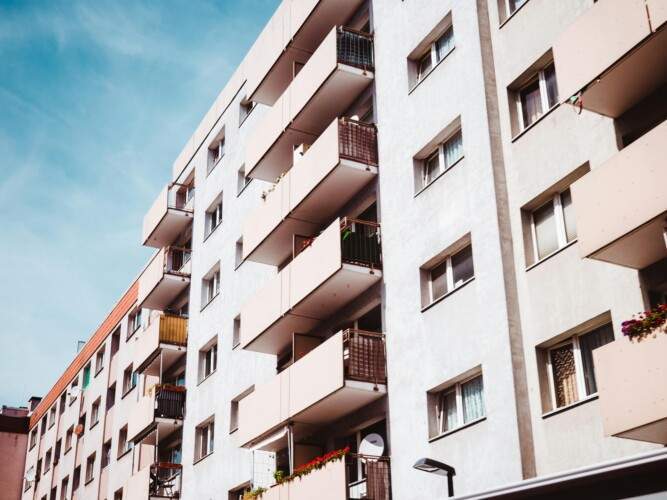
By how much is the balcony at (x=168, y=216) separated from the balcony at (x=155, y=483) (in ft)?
32.2

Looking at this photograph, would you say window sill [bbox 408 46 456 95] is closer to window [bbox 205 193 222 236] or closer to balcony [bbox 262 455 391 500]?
balcony [bbox 262 455 391 500]

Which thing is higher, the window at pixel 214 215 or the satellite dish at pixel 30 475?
the window at pixel 214 215

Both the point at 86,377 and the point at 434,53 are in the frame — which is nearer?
the point at 434,53

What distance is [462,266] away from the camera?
68.1 ft

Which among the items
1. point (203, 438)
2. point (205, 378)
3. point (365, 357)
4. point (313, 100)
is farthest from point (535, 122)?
point (203, 438)

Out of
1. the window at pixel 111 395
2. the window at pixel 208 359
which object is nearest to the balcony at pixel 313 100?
the window at pixel 208 359

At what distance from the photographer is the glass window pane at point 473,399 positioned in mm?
19266

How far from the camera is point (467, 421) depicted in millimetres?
19531

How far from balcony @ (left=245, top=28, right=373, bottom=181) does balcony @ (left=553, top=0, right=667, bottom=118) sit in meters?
9.89

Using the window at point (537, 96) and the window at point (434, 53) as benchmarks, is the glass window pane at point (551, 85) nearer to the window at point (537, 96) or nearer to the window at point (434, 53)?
the window at point (537, 96)

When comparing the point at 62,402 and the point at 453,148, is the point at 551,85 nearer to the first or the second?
the point at 453,148

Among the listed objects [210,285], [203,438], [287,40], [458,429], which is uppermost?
[287,40]

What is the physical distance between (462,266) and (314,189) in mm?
6383

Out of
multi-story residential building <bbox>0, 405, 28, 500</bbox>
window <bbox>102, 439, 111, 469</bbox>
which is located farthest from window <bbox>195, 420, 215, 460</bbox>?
multi-story residential building <bbox>0, 405, 28, 500</bbox>
